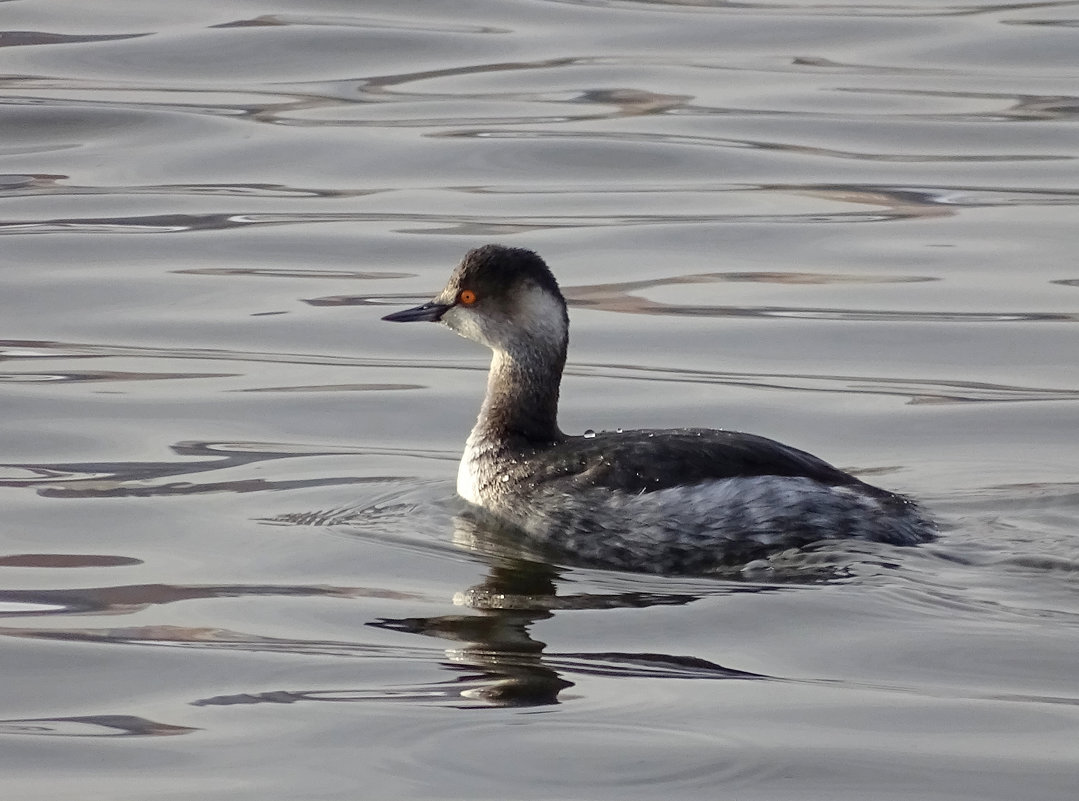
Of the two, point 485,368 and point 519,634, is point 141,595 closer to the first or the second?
point 519,634

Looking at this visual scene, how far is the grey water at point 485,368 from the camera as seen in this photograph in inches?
232

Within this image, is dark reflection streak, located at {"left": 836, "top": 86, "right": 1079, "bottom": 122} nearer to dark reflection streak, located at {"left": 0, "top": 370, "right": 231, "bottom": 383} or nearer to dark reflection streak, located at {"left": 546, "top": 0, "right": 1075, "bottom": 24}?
dark reflection streak, located at {"left": 546, "top": 0, "right": 1075, "bottom": 24}

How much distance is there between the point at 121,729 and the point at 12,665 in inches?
28.0

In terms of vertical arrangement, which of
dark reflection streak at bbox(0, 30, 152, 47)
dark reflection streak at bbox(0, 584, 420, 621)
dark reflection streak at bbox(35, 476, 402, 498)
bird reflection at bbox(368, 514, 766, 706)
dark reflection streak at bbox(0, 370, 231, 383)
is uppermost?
dark reflection streak at bbox(0, 30, 152, 47)

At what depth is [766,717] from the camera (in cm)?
592

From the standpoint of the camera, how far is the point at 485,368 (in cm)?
1111

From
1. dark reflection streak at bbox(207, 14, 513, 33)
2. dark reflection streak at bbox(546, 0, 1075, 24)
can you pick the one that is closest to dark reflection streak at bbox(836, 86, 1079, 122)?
dark reflection streak at bbox(546, 0, 1075, 24)

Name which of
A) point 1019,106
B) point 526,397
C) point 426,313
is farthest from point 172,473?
point 1019,106

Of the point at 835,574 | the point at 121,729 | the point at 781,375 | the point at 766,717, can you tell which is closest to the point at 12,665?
the point at 121,729

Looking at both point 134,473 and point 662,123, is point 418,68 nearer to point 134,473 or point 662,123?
point 662,123

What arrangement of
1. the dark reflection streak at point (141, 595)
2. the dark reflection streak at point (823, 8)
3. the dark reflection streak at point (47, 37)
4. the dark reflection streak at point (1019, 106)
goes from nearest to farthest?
the dark reflection streak at point (141, 595), the dark reflection streak at point (1019, 106), the dark reflection streak at point (47, 37), the dark reflection streak at point (823, 8)

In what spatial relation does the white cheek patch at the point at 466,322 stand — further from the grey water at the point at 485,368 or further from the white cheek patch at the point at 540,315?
the grey water at the point at 485,368

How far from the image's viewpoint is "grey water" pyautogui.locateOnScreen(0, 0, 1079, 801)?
5.89m

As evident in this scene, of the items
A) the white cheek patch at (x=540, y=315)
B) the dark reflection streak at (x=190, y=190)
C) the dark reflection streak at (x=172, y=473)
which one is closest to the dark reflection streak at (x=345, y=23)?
the dark reflection streak at (x=190, y=190)
